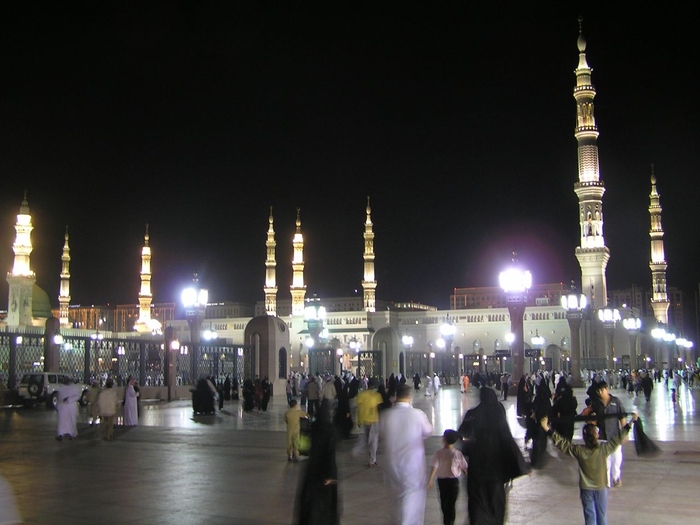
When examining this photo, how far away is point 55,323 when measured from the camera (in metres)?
25.1

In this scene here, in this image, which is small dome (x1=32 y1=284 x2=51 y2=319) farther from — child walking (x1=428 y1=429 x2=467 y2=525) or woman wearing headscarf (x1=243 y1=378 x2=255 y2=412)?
child walking (x1=428 y1=429 x2=467 y2=525)

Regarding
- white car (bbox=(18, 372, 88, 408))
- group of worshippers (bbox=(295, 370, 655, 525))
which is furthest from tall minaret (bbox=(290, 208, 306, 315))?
group of worshippers (bbox=(295, 370, 655, 525))

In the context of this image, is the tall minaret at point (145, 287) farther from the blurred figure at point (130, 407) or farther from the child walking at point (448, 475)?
the child walking at point (448, 475)

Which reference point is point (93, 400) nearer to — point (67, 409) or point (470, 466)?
point (67, 409)

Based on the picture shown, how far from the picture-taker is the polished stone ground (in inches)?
288

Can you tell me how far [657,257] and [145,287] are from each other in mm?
48388

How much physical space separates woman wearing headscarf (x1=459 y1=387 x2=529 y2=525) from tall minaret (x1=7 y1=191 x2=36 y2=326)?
52.2 m

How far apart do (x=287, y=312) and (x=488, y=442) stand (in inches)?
3586

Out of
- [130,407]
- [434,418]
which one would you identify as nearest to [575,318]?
[434,418]

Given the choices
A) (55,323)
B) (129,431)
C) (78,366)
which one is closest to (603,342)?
(78,366)

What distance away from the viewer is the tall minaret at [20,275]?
5281 centimetres

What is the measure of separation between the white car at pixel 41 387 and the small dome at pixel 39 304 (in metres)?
37.0

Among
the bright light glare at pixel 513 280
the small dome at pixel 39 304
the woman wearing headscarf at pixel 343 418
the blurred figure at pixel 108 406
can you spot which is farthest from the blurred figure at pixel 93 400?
the small dome at pixel 39 304

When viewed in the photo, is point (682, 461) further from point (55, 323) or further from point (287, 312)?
point (287, 312)
